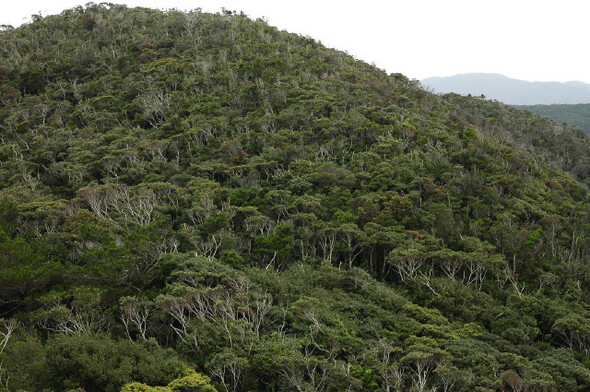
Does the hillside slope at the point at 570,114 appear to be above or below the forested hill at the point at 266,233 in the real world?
above

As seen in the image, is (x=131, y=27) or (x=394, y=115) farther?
(x=131, y=27)

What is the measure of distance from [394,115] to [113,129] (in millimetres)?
33678

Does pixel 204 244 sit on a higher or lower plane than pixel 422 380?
higher

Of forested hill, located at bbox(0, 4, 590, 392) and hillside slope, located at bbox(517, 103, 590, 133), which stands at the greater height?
hillside slope, located at bbox(517, 103, 590, 133)

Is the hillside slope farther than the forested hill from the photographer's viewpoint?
Yes

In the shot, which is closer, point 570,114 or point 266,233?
point 266,233

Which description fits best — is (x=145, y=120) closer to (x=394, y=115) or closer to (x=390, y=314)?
(x=394, y=115)

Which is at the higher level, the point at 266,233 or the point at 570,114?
the point at 570,114

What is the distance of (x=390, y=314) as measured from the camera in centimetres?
2111

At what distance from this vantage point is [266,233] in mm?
27891

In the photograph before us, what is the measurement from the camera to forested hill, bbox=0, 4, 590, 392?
1602 cm

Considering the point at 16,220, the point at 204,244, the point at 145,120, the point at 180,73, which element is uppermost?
the point at 180,73

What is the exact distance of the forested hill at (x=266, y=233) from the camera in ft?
52.5

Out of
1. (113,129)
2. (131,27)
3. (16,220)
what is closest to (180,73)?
(113,129)
